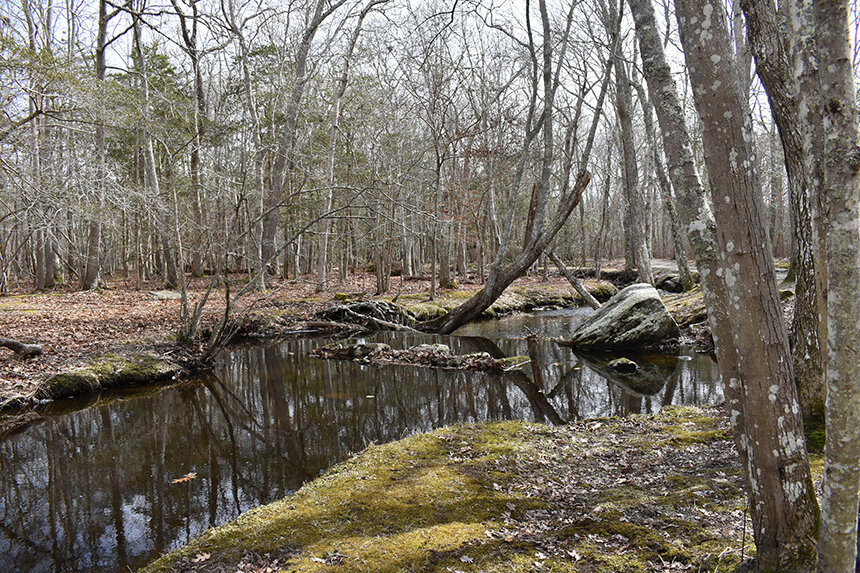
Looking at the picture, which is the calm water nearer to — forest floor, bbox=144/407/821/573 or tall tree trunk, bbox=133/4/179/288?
forest floor, bbox=144/407/821/573

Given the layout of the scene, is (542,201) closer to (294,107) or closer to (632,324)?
(632,324)

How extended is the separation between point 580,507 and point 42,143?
1145cm

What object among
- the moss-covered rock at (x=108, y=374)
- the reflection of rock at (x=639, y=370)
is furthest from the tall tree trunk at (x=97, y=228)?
the reflection of rock at (x=639, y=370)

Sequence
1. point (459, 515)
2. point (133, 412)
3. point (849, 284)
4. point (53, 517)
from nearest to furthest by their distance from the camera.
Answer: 1. point (849, 284)
2. point (459, 515)
3. point (53, 517)
4. point (133, 412)

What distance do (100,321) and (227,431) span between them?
760 cm

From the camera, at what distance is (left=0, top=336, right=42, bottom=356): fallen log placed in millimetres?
8663

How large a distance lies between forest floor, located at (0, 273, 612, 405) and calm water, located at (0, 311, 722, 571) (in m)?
1.10

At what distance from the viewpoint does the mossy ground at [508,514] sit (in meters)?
3.07

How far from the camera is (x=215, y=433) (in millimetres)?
7090

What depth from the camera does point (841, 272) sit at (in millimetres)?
1740

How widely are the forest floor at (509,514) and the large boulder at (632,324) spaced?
6.42 metres

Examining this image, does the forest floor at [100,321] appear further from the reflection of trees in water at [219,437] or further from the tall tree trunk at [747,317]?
the tall tree trunk at [747,317]

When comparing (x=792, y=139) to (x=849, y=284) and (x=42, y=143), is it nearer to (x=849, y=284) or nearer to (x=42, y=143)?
(x=849, y=284)

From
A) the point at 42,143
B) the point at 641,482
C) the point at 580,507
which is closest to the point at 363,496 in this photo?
the point at 580,507
